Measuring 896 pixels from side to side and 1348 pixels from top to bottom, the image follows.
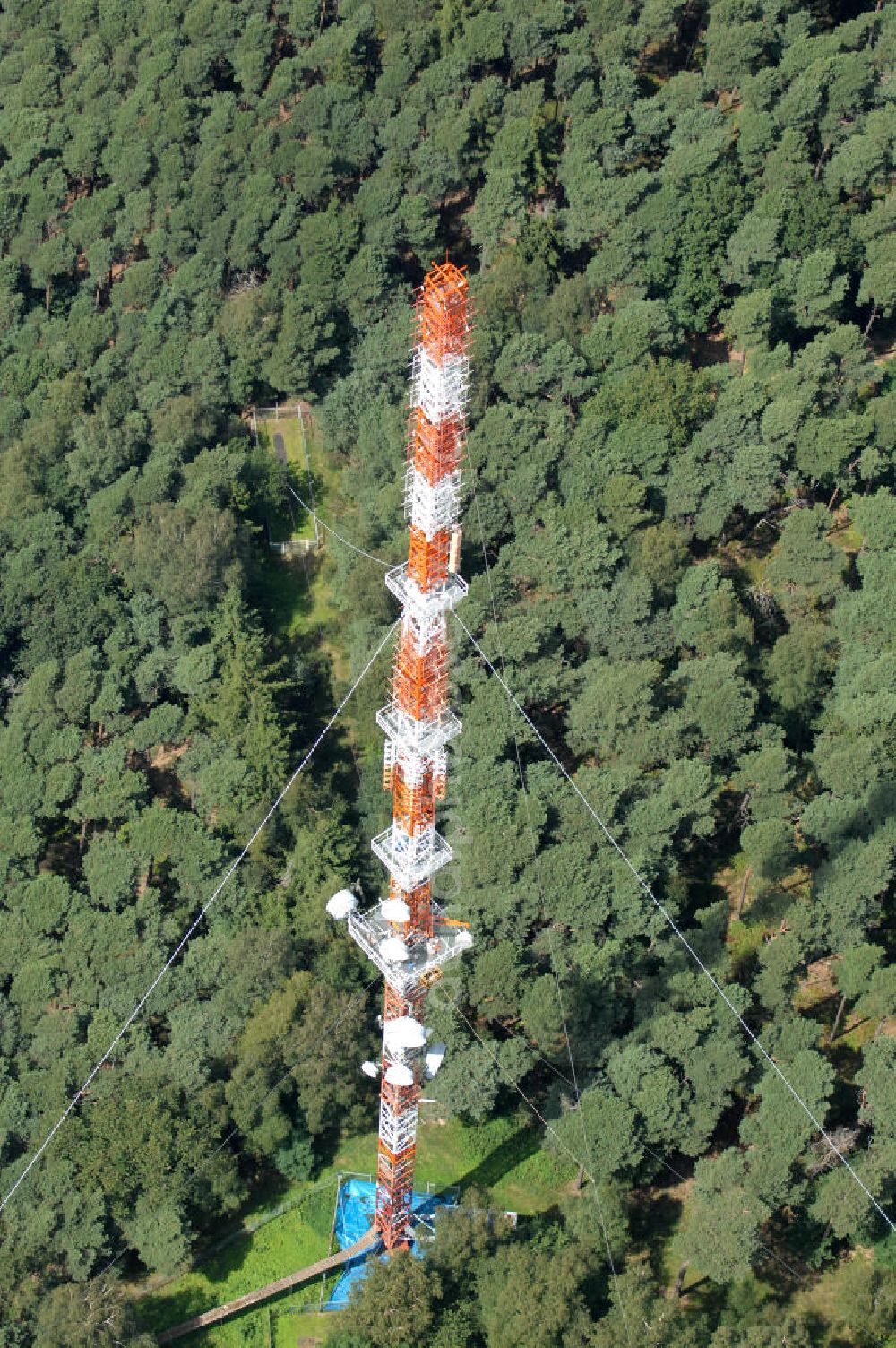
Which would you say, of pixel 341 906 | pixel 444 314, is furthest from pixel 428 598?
pixel 341 906

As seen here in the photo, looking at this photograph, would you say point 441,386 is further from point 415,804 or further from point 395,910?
point 395,910

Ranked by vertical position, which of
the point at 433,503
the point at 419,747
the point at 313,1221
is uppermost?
the point at 433,503

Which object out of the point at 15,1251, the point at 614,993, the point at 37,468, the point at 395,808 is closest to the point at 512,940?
the point at 614,993

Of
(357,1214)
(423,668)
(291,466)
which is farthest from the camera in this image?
(291,466)

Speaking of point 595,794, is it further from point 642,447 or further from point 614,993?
point 642,447

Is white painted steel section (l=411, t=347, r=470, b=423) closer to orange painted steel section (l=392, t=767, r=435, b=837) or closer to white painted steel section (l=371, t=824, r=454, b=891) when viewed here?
orange painted steel section (l=392, t=767, r=435, b=837)

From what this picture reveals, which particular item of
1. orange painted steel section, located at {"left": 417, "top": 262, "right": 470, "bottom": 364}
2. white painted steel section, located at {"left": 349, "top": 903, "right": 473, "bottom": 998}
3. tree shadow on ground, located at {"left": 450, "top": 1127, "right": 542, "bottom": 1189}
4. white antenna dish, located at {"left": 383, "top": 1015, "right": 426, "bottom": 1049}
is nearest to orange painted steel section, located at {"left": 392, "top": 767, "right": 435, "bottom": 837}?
white painted steel section, located at {"left": 349, "top": 903, "right": 473, "bottom": 998}
